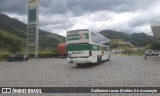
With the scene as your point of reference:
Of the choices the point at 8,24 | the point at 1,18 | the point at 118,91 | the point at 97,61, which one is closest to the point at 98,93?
the point at 118,91

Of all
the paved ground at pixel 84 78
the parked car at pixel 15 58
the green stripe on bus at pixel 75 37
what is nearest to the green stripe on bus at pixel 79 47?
the green stripe on bus at pixel 75 37

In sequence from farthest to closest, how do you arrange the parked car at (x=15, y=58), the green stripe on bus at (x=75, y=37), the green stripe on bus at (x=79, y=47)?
the parked car at (x=15, y=58)
the green stripe on bus at (x=75, y=37)
the green stripe on bus at (x=79, y=47)

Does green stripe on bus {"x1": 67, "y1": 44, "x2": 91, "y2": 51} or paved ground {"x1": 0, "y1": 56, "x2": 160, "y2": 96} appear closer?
paved ground {"x1": 0, "y1": 56, "x2": 160, "y2": 96}

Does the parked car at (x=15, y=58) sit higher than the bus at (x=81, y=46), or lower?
lower

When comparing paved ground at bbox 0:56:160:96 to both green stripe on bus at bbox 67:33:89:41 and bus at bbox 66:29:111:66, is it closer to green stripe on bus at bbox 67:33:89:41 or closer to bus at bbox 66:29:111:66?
bus at bbox 66:29:111:66

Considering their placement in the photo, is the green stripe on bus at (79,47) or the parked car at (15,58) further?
the parked car at (15,58)

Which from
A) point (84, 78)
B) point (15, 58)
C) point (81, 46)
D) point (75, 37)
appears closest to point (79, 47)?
point (81, 46)

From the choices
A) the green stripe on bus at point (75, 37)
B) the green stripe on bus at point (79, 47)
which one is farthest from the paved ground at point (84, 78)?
the green stripe on bus at point (75, 37)

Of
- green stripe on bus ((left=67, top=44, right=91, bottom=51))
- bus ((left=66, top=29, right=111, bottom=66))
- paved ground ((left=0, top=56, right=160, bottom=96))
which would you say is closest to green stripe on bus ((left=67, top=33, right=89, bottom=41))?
bus ((left=66, top=29, right=111, bottom=66))

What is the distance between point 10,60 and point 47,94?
33.8 metres

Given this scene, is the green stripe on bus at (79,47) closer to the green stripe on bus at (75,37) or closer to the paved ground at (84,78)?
the green stripe on bus at (75,37)

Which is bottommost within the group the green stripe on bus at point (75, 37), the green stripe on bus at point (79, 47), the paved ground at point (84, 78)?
the paved ground at point (84, 78)

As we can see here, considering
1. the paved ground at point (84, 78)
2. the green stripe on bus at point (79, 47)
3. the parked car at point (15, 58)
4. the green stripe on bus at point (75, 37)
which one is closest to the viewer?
the paved ground at point (84, 78)

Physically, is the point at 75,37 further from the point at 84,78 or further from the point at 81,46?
the point at 84,78
